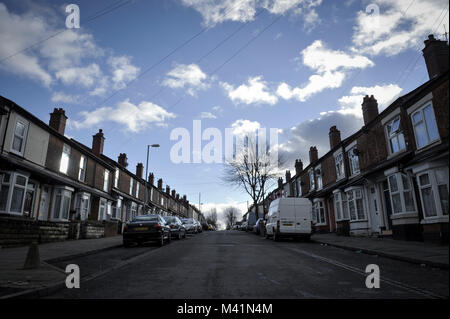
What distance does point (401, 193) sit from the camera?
15.1 metres

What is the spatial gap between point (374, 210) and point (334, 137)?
28.0 ft

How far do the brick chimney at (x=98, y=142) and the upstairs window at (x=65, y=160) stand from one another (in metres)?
6.56

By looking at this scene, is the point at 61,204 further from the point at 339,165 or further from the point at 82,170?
the point at 339,165

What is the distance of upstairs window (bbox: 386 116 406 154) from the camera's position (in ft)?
51.6

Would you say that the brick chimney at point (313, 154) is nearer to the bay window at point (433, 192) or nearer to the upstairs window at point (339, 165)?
the upstairs window at point (339, 165)

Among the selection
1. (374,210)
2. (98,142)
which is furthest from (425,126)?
(98,142)

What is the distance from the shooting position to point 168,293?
5035 millimetres

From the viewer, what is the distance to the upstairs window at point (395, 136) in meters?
15.7

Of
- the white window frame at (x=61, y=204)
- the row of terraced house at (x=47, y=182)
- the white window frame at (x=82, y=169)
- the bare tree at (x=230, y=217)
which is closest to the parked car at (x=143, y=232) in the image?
the row of terraced house at (x=47, y=182)

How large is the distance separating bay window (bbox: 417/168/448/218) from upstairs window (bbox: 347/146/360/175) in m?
7.01
